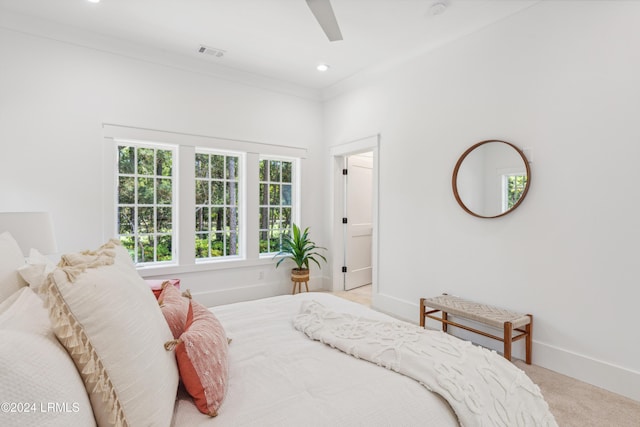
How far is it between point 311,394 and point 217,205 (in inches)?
132

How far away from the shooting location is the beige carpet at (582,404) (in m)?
1.92

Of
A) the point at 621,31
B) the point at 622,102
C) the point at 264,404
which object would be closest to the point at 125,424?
the point at 264,404

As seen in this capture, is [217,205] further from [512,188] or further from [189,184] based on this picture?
[512,188]

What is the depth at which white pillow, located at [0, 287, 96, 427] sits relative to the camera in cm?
57

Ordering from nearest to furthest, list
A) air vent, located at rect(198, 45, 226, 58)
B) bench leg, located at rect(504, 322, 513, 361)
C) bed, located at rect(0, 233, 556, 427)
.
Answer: bed, located at rect(0, 233, 556, 427) → bench leg, located at rect(504, 322, 513, 361) → air vent, located at rect(198, 45, 226, 58)

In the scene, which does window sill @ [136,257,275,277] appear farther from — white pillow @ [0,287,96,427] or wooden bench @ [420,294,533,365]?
white pillow @ [0,287,96,427]

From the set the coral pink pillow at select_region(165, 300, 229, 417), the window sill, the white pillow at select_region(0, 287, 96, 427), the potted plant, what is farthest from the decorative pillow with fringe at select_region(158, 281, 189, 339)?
the potted plant

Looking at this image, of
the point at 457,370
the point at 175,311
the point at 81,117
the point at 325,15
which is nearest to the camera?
the point at 457,370

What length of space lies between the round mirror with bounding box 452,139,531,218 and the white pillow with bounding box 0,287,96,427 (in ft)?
9.75

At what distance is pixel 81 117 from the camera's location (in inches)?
129

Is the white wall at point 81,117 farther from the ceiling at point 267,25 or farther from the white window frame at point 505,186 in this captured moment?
the white window frame at point 505,186

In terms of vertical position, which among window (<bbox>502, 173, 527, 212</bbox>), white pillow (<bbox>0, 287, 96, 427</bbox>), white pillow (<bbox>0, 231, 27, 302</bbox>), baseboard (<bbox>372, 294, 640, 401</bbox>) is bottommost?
baseboard (<bbox>372, 294, 640, 401</bbox>)

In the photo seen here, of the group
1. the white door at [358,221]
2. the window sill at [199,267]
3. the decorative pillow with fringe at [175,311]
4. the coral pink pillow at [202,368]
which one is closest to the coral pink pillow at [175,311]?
the decorative pillow with fringe at [175,311]

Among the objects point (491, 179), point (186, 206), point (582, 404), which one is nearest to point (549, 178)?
point (491, 179)
